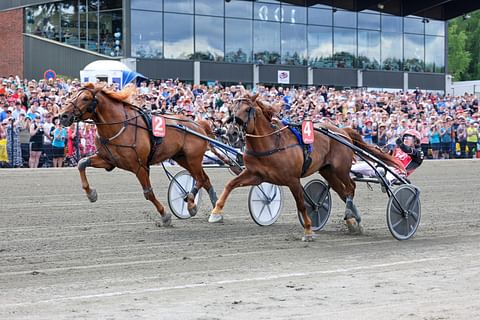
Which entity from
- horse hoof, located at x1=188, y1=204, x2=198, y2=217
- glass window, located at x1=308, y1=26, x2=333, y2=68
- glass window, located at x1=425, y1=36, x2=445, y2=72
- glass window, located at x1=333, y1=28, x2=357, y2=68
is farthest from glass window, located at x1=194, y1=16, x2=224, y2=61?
horse hoof, located at x1=188, y1=204, x2=198, y2=217

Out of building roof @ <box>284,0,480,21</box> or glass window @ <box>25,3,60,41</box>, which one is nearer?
glass window @ <box>25,3,60,41</box>

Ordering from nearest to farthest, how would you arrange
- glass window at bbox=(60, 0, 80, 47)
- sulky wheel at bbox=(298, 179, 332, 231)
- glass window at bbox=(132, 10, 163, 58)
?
sulky wheel at bbox=(298, 179, 332, 231) → glass window at bbox=(132, 10, 163, 58) → glass window at bbox=(60, 0, 80, 47)

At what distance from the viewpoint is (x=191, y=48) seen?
3466 centimetres

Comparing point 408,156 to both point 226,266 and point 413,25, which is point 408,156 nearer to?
point 226,266

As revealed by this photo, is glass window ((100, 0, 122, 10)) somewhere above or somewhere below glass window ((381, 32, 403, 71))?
above

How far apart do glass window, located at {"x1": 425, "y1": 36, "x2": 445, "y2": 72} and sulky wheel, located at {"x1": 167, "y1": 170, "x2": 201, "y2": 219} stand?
34153 mm

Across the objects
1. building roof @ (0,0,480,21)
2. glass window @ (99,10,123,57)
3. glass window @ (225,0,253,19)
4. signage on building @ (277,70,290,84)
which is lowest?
signage on building @ (277,70,290,84)

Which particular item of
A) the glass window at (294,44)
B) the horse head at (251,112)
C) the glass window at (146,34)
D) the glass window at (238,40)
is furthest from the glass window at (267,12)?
the horse head at (251,112)

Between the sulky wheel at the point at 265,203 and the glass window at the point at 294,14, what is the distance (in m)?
27.3

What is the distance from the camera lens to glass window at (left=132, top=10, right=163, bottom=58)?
32594 mm

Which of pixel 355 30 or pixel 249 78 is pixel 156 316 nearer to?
pixel 249 78

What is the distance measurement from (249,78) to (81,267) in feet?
95.0

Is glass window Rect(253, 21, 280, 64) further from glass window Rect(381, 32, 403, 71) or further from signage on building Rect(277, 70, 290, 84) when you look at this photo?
glass window Rect(381, 32, 403, 71)

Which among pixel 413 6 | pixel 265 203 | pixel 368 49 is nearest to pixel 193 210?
pixel 265 203
